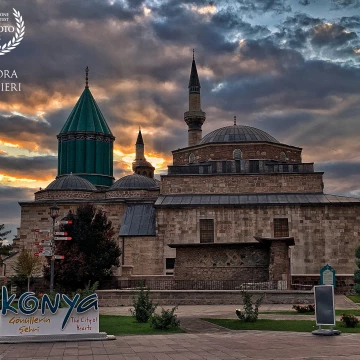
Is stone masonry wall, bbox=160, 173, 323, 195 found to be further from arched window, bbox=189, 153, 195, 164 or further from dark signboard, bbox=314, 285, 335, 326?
dark signboard, bbox=314, 285, 335, 326

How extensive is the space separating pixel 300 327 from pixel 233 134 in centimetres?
2690

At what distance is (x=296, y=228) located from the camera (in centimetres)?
3334

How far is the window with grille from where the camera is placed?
33438mm

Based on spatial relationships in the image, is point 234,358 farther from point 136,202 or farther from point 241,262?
point 136,202

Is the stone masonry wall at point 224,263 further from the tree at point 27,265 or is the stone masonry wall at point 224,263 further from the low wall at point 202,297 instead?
the tree at point 27,265

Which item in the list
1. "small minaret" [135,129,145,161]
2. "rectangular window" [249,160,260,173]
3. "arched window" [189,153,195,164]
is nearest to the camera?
Answer: "rectangular window" [249,160,260,173]

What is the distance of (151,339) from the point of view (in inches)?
489

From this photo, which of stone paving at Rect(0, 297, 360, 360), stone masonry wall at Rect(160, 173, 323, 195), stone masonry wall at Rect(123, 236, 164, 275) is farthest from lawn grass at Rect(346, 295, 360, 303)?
stone masonry wall at Rect(123, 236, 164, 275)

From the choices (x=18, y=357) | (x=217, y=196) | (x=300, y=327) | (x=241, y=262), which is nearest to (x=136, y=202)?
(x=217, y=196)

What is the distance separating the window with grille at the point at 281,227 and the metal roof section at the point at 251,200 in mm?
1132

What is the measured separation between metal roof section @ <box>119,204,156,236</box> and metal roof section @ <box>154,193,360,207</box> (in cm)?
167

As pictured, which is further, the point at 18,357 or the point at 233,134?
the point at 233,134

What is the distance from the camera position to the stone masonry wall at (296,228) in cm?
3262

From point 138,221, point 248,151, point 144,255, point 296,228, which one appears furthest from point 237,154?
point 144,255
